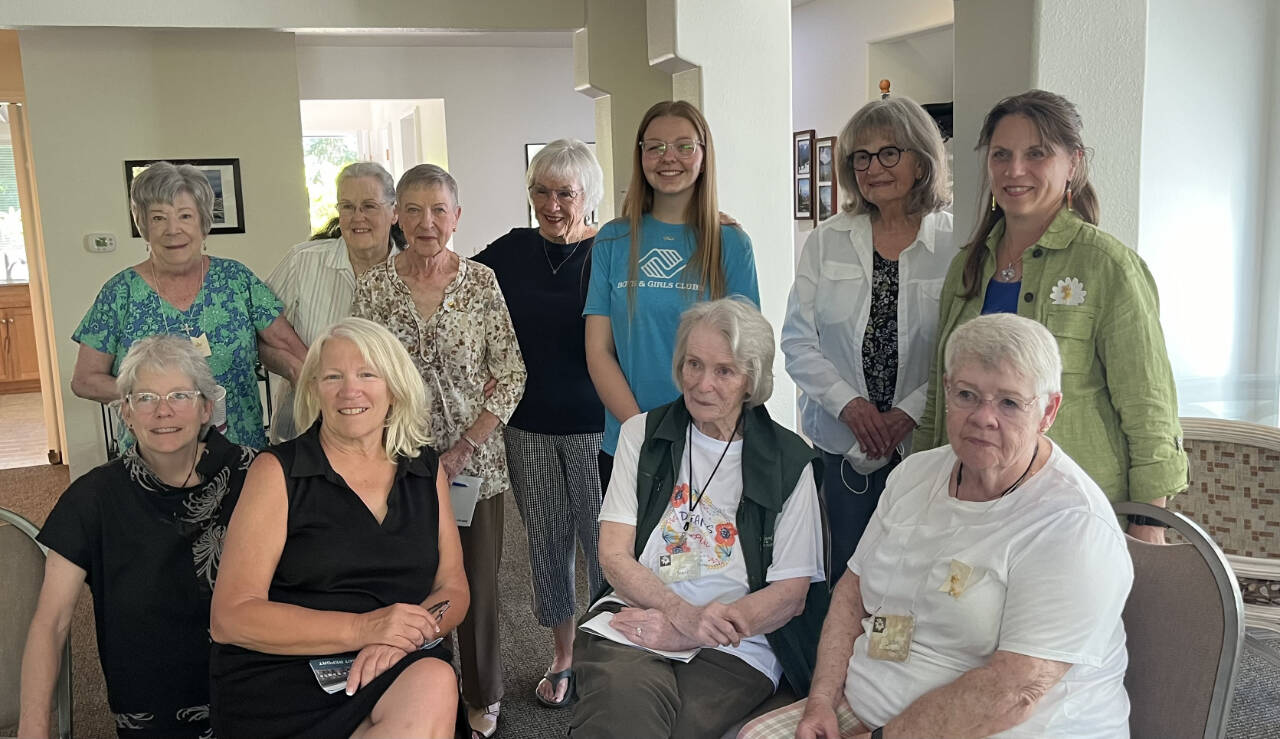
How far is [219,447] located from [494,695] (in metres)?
1.17

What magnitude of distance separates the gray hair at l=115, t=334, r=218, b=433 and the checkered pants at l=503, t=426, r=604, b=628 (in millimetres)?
1029

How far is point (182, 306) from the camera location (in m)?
2.68

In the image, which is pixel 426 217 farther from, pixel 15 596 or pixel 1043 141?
pixel 1043 141

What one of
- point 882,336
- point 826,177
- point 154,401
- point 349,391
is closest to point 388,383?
point 349,391

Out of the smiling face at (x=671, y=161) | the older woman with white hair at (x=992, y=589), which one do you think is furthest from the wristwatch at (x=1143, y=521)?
the smiling face at (x=671, y=161)

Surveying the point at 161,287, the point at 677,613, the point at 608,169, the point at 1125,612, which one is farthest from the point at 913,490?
the point at 608,169

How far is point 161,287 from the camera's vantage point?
268cm

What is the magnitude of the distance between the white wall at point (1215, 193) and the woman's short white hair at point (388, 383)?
2.38m

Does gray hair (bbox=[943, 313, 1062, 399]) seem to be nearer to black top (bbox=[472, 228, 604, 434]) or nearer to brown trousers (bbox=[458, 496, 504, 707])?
black top (bbox=[472, 228, 604, 434])

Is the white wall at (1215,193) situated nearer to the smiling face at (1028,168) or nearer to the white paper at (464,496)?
the smiling face at (1028,168)

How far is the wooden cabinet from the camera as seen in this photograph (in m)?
10.0

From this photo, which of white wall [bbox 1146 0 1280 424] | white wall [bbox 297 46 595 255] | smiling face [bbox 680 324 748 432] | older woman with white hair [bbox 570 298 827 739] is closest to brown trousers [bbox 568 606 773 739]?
older woman with white hair [bbox 570 298 827 739]

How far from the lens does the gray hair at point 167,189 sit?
8.61ft

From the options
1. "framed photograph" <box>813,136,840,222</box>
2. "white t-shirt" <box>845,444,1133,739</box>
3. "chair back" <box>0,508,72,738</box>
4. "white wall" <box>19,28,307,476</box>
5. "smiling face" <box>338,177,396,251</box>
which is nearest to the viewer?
"white t-shirt" <box>845,444,1133,739</box>
